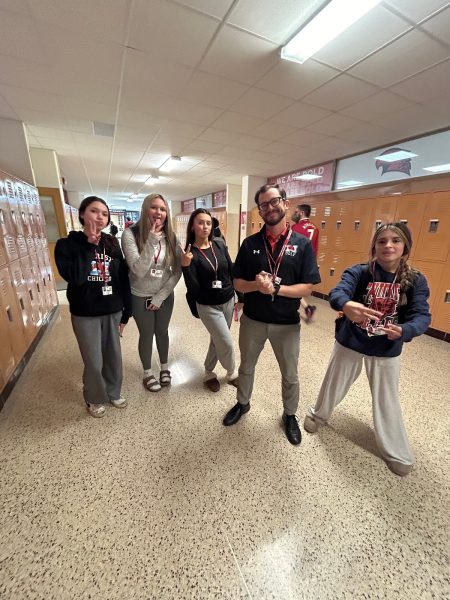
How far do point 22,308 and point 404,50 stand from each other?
169 inches

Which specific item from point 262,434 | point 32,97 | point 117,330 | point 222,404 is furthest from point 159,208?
point 32,97

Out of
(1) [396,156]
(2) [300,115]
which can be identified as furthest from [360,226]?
(2) [300,115]

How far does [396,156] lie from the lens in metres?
4.11

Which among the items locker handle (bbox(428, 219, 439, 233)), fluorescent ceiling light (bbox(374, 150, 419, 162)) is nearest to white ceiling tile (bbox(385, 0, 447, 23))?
locker handle (bbox(428, 219, 439, 233))

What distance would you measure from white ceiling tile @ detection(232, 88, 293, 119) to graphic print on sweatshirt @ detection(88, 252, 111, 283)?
2539 millimetres

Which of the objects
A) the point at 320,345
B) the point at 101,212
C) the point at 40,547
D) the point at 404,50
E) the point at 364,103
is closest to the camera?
the point at 40,547

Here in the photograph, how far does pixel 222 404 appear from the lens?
2.09m

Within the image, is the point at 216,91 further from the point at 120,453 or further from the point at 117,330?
the point at 120,453

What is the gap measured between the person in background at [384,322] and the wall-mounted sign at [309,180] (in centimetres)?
469

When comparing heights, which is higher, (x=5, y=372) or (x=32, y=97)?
(x=32, y=97)

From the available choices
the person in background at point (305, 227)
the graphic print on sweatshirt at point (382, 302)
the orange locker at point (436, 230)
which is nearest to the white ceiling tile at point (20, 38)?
the graphic print on sweatshirt at point (382, 302)

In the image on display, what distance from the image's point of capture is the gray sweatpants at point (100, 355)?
1.73 m

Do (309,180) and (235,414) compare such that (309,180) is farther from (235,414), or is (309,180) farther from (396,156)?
(235,414)

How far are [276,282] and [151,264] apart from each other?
3.10ft
